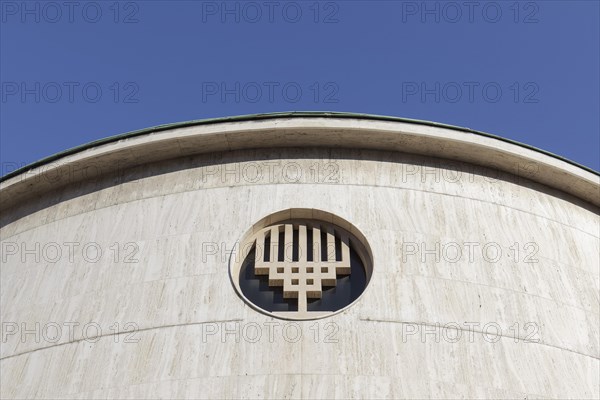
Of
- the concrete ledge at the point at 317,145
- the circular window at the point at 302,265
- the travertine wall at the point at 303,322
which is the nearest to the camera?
the travertine wall at the point at 303,322

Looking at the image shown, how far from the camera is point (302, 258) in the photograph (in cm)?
1214

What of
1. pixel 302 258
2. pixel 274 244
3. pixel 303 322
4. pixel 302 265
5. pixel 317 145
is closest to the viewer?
pixel 303 322

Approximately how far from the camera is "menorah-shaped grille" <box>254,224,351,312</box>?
11727mm

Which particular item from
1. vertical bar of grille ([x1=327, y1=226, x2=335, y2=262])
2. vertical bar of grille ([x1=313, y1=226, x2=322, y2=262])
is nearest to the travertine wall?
vertical bar of grille ([x1=327, y1=226, x2=335, y2=262])

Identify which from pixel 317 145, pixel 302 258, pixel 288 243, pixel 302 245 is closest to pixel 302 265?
pixel 302 258

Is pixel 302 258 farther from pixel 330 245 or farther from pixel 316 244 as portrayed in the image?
pixel 330 245

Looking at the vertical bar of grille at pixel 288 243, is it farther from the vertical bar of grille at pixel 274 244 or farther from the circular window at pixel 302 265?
the vertical bar of grille at pixel 274 244

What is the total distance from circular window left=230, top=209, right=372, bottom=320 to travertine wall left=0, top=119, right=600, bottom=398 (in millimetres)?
242

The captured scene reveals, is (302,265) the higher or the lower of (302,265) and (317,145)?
the lower

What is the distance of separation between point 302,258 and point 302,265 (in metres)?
0.16

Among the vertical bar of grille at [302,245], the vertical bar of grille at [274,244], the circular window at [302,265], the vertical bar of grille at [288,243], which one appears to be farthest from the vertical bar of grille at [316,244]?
the vertical bar of grille at [274,244]

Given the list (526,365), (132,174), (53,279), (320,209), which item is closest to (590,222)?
(526,365)

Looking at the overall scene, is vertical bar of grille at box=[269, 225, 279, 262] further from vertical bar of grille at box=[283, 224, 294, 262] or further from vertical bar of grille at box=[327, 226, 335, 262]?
vertical bar of grille at box=[327, 226, 335, 262]

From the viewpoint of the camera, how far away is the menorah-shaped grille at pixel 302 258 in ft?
38.5
